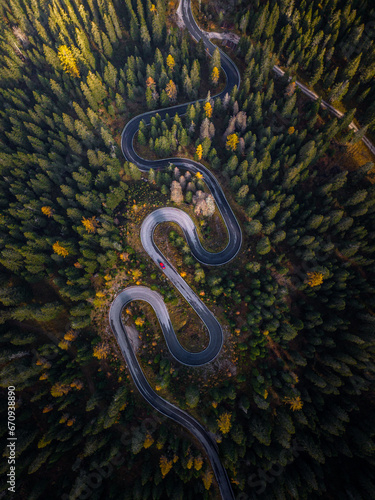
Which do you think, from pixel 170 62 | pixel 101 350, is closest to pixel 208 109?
pixel 170 62

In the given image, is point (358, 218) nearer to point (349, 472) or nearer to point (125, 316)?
point (349, 472)

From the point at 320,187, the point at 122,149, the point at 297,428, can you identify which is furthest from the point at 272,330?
the point at 122,149

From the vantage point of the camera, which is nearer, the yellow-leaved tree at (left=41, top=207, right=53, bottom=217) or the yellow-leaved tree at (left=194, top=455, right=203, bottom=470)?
the yellow-leaved tree at (left=194, top=455, right=203, bottom=470)

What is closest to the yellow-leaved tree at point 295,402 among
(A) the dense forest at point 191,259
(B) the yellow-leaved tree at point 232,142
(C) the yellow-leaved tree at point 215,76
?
(A) the dense forest at point 191,259

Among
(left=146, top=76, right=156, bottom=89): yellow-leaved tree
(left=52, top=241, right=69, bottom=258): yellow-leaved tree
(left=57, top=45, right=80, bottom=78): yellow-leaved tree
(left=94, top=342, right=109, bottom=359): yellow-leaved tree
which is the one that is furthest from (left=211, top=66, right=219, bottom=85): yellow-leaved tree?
(left=94, top=342, right=109, bottom=359): yellow-leaved tree

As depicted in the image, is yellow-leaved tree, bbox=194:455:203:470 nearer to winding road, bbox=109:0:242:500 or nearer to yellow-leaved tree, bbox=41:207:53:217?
winding road, bbox=109:0:242:500

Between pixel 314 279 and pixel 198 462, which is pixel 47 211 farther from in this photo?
pixel 314 279
